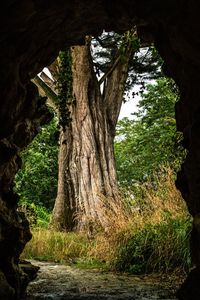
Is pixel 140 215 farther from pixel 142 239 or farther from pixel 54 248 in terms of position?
pixel 54 248

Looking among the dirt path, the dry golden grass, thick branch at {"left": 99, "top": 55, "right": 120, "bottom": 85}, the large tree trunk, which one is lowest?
the dirt path

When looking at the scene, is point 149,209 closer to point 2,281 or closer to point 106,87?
point 2,281

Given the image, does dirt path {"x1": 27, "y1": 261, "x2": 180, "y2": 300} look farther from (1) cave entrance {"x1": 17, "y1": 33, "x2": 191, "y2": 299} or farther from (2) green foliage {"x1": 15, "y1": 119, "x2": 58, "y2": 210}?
(2) green foliage {"x1": 15, "y1": 119, "x2": 58, "y2": 210}

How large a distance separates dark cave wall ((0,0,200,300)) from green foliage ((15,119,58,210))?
11.3 m

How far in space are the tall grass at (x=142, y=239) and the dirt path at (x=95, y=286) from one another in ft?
0.97

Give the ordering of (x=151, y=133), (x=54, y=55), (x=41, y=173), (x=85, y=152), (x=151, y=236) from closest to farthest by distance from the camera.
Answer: (x=54, y=55) → (x=151, y=236) → (x=85, y=152) → (x=151, y=133) → (x=41, y=173)

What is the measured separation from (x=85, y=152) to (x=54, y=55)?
5331mm

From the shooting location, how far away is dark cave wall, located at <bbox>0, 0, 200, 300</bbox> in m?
3.44

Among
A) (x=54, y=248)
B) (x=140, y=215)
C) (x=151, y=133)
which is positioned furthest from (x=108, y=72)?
(x=140, y=215)

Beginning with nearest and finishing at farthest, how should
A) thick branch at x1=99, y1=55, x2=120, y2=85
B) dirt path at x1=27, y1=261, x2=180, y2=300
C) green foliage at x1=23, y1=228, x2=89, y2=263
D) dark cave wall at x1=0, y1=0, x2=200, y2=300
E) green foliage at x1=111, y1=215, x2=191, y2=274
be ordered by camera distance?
dark cave wall at x1=0, y1=0, x2=200, y2=300 < dirt path at x1=27, y1=261, x2=180, y2=300 < green foliage at x1=111, y1=215, x2=191, y2=274 < green foliage at x1=23, y1=228, x2=89, y2=263 < thick branch at x1=99, y1=55, x2=120, y2=85

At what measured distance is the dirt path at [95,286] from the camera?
4119 millimetres

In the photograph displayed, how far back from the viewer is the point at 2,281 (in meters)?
3.51

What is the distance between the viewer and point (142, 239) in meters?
5.70

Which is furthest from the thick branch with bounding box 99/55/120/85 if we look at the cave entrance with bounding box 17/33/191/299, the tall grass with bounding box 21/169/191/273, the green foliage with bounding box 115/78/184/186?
the tall grass with bounding box 21/169/191/273
